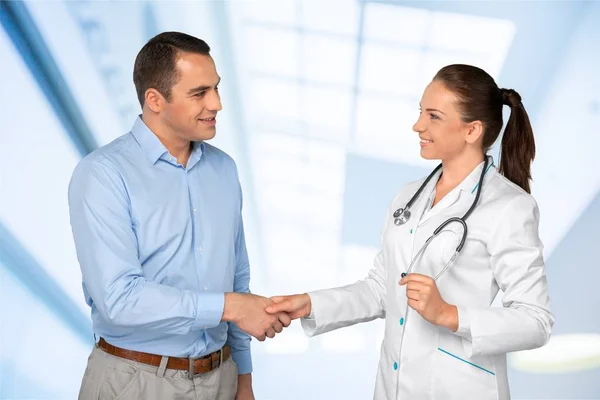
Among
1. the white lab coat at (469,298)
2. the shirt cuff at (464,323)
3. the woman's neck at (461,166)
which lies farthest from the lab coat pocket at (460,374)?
the woman's neck at (461,166)

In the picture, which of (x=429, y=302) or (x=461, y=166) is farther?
(x=461, y=166)

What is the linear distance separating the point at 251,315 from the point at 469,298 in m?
0.61

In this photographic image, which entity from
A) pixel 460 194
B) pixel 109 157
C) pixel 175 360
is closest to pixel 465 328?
pixel 460 194

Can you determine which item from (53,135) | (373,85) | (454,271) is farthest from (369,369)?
(454,271)

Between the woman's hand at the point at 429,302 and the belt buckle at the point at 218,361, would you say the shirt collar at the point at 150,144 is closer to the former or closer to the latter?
the belt buckle at the point at 218,361

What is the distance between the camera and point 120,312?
1948 mm

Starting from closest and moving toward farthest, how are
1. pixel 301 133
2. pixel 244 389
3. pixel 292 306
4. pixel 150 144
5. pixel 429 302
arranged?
pixel 429 302, pixel 150 144, pixel 292 306, pixel 244 389, pixel 301 133

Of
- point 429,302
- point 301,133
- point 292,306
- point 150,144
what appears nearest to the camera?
point 429,302

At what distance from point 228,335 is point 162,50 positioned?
93 cm

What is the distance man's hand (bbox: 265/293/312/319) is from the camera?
2.21 m

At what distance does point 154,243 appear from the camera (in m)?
2.05

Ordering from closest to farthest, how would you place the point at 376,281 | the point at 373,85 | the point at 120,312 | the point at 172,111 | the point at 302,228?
the point at 120,312 < the point at 172,111 < the point at 376,281 < the point at 373,85 < the point at 302,228

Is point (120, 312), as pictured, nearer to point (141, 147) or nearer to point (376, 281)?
point (141, 147)

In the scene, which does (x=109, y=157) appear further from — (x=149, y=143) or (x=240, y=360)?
(x=240, y=360)
